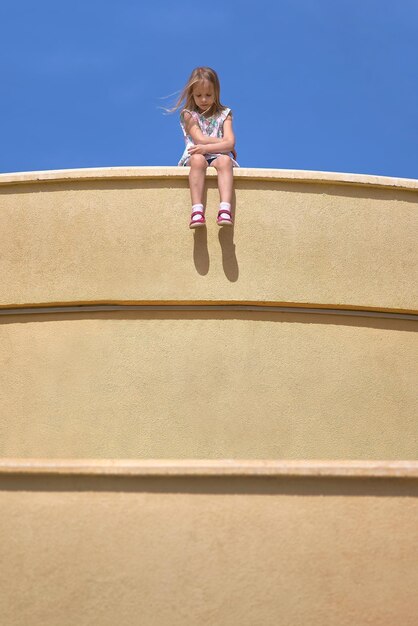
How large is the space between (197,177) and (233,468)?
3433mm

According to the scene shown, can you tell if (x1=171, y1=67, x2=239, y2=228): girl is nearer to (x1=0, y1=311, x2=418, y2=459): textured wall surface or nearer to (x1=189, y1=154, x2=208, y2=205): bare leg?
(x1=189, y1=154, x2=208, y2=205): bare leg

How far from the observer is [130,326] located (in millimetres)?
7719

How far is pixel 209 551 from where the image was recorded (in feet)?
15.4

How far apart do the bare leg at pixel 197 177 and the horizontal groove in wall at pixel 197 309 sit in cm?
93

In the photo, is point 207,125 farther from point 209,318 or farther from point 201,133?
point 209,318

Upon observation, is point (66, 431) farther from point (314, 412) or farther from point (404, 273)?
point (404, 273)

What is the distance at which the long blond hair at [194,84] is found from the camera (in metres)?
8.17

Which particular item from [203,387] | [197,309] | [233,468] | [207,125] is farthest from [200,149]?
[233,468]

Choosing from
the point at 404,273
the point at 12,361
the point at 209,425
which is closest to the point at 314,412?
the point at 209,425

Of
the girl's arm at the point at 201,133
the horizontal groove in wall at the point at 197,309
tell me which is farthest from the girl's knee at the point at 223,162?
the horizontal groove in wall at the point at 197,309

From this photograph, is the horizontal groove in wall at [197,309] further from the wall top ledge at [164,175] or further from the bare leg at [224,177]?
the wall top ledge at [164,175]

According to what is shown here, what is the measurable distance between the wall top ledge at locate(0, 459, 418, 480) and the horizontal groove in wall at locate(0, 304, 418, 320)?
10.2 feet

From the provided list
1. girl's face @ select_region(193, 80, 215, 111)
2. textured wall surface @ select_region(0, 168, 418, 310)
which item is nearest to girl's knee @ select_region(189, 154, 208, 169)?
textured wall surface @ select_region(0, 168, 418, 310)

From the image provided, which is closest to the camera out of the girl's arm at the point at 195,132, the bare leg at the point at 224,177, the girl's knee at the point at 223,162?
the bare leg at the point at 224,177
